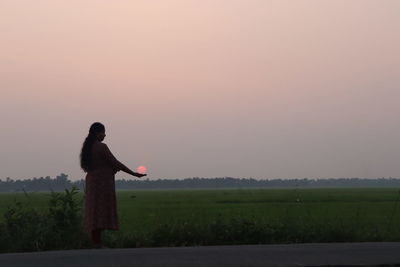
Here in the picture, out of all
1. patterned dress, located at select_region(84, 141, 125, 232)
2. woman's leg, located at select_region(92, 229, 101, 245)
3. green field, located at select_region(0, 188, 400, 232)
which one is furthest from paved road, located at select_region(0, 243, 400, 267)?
green field, located at select_region(0, 188, 400, 232)

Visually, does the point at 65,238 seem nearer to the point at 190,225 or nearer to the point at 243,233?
the point at 190,225

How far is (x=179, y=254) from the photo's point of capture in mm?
8508

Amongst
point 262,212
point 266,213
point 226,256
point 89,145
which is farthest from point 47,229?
point 262,212

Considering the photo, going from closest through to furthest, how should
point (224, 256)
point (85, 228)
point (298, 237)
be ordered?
point (224, 256) < point (85, 228) < point (298, 237)

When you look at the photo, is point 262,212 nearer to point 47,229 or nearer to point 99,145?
point 47,229

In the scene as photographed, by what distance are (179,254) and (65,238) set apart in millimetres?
2544

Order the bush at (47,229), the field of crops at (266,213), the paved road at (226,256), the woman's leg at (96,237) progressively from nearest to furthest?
the paved road at (226,256)
the woman's leg at (96,237)
the bush at (47,229)
the field of crops at (266,213)

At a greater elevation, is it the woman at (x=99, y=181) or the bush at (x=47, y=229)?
the woman at (x=99, y=181)

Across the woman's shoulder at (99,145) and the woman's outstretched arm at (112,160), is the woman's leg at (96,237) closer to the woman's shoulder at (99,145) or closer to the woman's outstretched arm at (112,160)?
the woman's outstretched arm at (112,160)

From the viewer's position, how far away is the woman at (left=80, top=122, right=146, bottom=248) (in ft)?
32.4

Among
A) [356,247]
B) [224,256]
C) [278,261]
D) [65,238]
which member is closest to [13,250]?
[65,238]

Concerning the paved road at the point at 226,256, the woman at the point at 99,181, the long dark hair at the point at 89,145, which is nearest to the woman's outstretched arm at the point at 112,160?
the woman at the point at 99,181

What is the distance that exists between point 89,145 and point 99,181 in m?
0.61

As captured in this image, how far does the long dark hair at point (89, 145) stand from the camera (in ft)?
32.8
